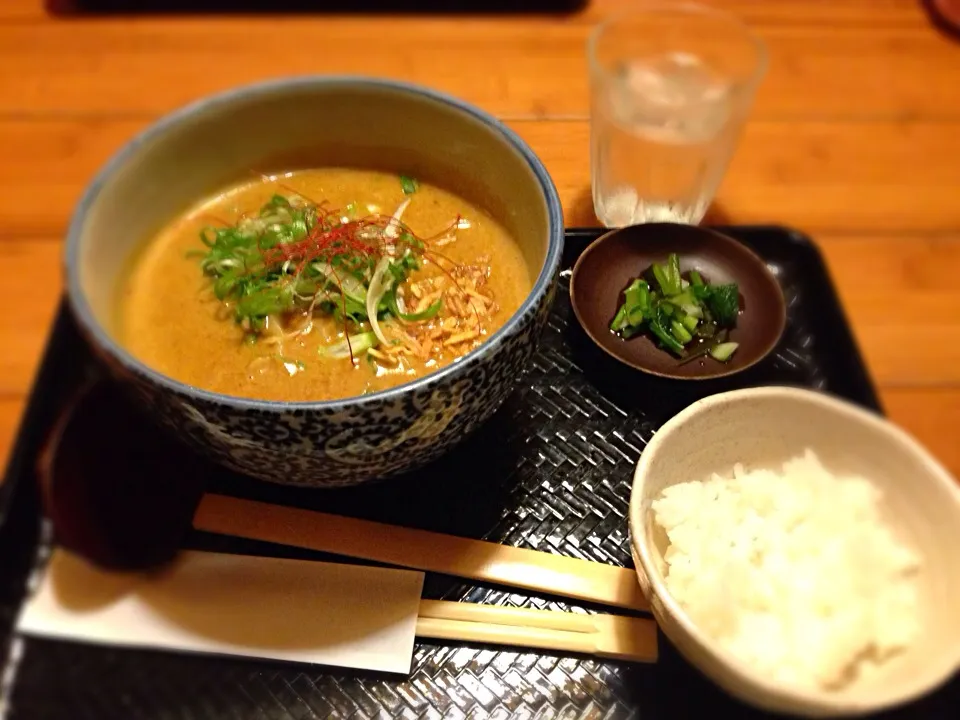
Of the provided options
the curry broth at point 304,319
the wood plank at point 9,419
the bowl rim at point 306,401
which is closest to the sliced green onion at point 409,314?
the curry broth at point 304,319

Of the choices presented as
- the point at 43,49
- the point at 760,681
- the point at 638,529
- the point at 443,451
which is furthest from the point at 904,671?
the point at 43,49

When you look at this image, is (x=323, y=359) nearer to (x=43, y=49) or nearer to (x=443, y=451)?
(x=443, y=451)

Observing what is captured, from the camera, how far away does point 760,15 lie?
1721 mm

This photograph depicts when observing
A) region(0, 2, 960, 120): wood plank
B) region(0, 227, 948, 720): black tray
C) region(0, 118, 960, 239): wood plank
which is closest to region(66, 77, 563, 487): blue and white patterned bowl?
region(0, 227, 948, 720): black tray

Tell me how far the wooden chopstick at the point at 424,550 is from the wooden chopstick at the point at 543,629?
0.09ft

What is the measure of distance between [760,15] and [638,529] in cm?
153

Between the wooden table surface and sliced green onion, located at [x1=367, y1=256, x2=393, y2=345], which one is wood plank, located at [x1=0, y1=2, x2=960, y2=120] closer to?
the wooden table surface

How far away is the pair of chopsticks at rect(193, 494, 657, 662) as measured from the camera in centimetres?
75

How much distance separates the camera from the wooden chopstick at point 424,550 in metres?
0.78

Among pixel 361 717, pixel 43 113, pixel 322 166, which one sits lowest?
pixel 361 717

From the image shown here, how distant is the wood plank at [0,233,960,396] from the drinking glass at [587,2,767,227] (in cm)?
25

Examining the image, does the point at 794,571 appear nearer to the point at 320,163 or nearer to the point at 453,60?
the point at 320,163

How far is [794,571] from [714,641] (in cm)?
11

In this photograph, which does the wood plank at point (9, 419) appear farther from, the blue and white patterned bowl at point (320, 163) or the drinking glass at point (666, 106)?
the drinking glass at point (666, 106)
